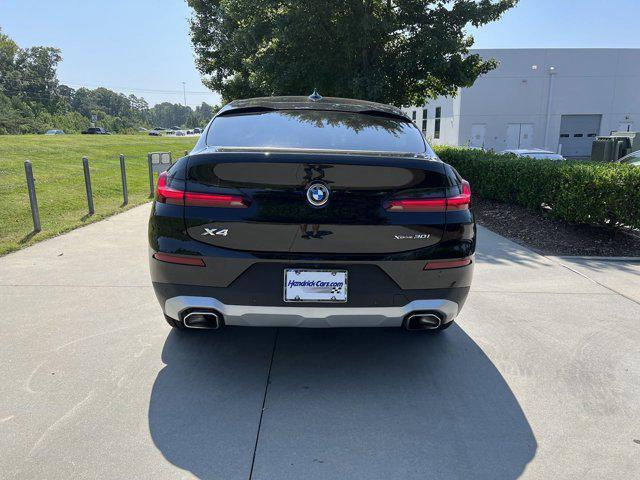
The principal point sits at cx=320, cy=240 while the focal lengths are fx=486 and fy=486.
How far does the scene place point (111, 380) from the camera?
9.93ft

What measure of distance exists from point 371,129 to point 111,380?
2354mm

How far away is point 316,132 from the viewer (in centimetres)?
322

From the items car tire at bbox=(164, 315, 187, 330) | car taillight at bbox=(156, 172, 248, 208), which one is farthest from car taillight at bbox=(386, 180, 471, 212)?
car tire at bbox=(164, 315, 187, 330)

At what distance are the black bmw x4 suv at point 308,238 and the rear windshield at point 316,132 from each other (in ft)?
0.78

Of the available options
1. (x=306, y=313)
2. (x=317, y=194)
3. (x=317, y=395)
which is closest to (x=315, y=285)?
(x=306, y=313)

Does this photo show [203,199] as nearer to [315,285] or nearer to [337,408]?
[315,285]

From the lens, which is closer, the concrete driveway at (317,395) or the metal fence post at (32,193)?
the concrete driveway at (317,395)

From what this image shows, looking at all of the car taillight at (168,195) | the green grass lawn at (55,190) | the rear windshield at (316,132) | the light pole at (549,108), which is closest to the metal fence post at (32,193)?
the green grass lawn at (55,190)

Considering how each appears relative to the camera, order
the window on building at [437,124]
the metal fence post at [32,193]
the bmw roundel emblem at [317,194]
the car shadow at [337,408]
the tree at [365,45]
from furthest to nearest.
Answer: the window on building at [437,124], the tree at [365,45], the metal fence post at [32,193], the bmw roundel emblem at [317,194], the car shadow at [337,408]

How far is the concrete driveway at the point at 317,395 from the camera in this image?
2.31 meters

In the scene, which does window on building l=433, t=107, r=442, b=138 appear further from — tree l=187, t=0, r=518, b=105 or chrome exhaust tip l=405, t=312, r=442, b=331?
chrome exhaust tip l=405, t=312, r=442, b=331

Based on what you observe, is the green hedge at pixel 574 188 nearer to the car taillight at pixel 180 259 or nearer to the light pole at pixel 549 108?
the car taillight at pixel 180 259

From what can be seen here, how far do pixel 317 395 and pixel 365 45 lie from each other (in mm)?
11972

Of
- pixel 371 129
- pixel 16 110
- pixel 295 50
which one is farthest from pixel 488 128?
pixel 16 110
